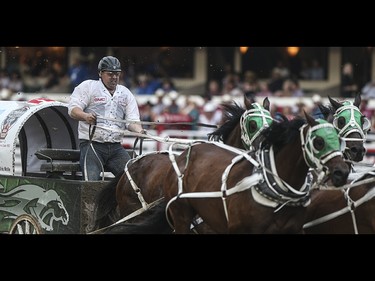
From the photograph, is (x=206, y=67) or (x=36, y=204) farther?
(x=206, y=67)

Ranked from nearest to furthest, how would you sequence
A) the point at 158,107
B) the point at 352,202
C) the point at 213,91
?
the point at 352,202 → the point at 158,107 → the point at 213,91

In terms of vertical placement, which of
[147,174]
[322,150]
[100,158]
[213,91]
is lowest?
[147,174]

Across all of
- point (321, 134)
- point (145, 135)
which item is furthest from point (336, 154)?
point (145, 135)

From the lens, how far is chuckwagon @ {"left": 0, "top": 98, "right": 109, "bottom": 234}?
9.80m

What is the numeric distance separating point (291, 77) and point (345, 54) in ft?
4.53

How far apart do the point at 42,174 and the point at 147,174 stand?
6.29ft

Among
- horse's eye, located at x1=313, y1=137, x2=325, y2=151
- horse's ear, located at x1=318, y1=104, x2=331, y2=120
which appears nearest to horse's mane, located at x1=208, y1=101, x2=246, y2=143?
horse's ear, located at x1=318, y1=104, x2=331, y2=120

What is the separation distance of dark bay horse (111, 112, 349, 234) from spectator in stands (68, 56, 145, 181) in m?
1.61

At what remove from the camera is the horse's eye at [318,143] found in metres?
7.68

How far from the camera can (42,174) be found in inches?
436

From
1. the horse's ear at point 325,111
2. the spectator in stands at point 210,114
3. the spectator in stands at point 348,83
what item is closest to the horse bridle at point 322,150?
the horse's ear at point 325,111

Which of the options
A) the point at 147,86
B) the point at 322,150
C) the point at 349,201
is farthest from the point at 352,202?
the point at 147,86

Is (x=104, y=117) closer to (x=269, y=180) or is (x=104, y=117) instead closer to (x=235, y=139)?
(x=235, y=139)

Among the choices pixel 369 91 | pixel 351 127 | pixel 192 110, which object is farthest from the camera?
pixel 369 91
